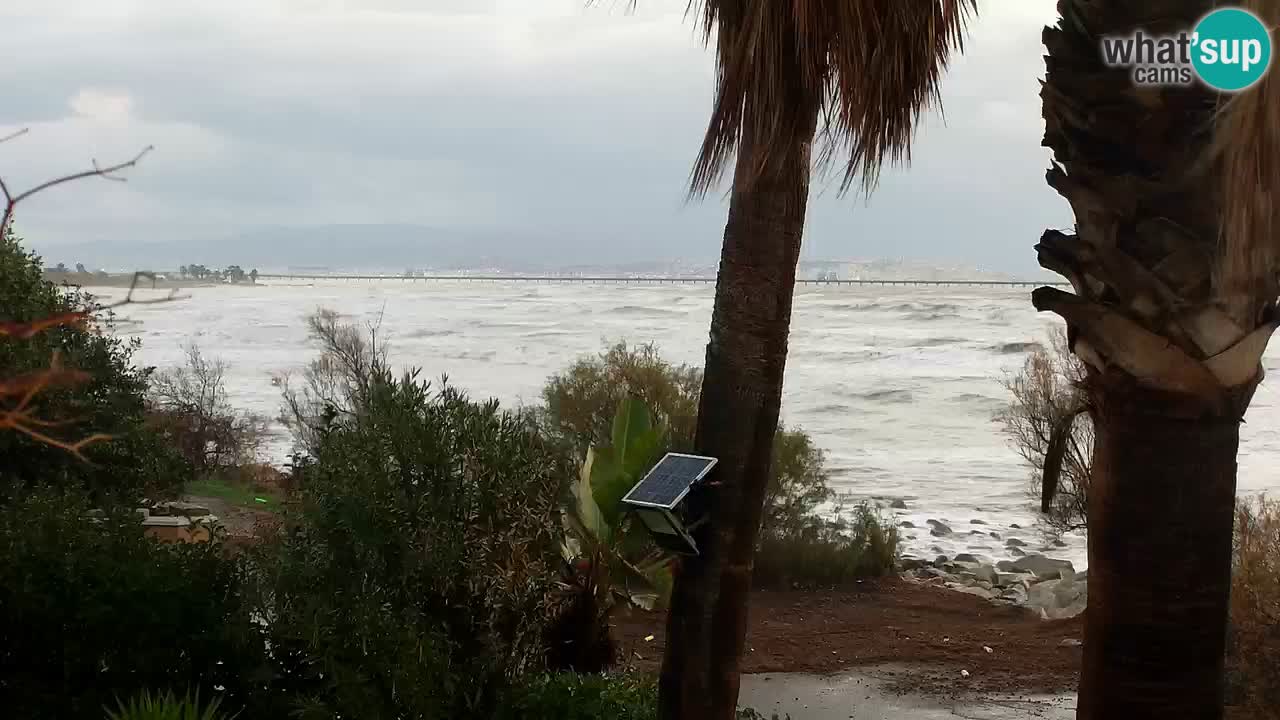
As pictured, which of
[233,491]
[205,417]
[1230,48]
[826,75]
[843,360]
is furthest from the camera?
[843,360]

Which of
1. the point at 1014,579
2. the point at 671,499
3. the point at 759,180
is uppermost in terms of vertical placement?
the point at 759,180

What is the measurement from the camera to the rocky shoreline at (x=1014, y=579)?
41.2ft

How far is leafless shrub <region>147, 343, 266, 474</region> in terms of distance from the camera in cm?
1756

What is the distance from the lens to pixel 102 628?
16.7 ft

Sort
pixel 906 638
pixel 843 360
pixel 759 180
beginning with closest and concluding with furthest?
pixel 759 180 → pixel 906 638 → pixel 843 360

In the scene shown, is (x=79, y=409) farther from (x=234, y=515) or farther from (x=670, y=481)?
(x=234, y=515)

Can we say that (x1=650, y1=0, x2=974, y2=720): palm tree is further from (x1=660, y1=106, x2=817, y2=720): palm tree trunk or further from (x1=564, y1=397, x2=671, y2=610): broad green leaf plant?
(x1=564, y1=397, x2=671, y2=610): broad green leaf plant

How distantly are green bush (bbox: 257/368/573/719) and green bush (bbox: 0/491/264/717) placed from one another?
27cm

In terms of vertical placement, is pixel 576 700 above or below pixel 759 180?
below

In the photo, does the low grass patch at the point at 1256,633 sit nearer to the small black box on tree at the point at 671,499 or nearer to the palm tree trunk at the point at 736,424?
the palm tree trunk at the point at 736,424

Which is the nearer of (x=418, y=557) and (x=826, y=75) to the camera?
(x=826, y=75)

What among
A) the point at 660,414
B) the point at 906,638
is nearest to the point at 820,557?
the point at 906,638

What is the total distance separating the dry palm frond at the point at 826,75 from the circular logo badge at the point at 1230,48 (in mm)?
1501

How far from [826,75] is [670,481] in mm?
1721
